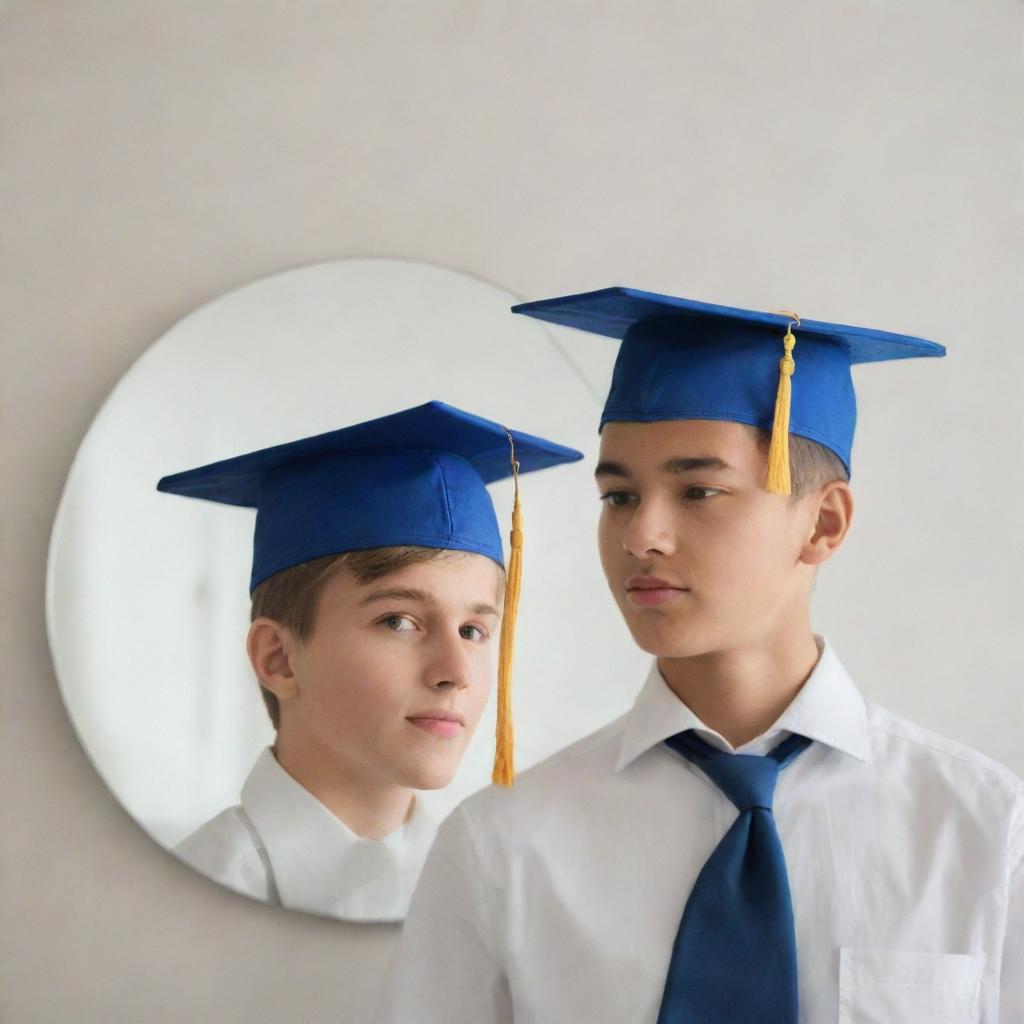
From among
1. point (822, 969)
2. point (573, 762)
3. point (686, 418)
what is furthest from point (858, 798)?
point (686, 418)

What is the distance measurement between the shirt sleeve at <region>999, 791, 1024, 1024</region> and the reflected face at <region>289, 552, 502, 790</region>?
585 mm

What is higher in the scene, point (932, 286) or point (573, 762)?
point (932, 286)

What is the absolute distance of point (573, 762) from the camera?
1.34 metres

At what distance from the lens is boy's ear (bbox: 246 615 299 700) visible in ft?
4.90

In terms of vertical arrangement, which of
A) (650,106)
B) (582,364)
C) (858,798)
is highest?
(650,106)

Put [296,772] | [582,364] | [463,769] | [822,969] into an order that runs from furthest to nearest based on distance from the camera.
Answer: [582,364], [463,769], [296,772], [822,969]

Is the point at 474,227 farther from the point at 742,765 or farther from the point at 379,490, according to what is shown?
the point at 742,765

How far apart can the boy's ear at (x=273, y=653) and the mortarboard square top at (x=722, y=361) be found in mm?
470

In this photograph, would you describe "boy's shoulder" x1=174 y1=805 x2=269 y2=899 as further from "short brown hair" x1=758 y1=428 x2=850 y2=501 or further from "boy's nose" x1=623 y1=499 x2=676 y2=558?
"short brown hair" x1=758 y1=428 x2=850 y2=501

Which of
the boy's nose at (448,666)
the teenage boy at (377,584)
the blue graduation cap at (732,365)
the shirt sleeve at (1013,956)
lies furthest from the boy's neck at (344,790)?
the shirt sleeve at (1013,956)

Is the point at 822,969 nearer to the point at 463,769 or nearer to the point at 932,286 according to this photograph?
the point at 463,769

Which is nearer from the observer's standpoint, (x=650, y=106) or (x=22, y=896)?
(x=22, y=896)

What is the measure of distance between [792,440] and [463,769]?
2.41 feet

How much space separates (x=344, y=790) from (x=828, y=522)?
2.27 ft
